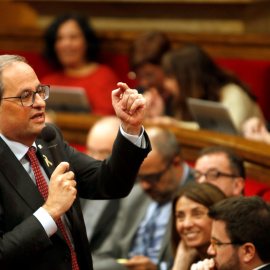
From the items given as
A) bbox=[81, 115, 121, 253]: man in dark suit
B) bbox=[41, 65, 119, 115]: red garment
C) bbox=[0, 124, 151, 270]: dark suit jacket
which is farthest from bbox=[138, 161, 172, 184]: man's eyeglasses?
bbox=[41, 65, 119, 115]: red garment

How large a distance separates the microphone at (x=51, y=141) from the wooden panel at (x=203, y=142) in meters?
1.24

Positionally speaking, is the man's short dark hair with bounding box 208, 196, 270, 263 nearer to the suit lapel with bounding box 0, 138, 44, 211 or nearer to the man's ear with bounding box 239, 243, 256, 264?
the man's ear with bounding box 239, 243, 256, 264

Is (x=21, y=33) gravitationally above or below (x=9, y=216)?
above

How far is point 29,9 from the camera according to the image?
16.9 ft

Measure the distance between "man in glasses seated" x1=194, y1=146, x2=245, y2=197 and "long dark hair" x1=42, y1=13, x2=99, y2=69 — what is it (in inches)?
78.8

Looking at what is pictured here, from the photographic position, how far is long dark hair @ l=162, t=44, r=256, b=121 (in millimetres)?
3578

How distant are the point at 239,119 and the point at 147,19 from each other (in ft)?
4.94

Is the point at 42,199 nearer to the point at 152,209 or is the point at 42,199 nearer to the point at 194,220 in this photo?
the point at 194,220

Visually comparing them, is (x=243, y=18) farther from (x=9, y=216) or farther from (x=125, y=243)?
(x=9, y=216)

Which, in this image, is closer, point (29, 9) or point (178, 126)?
point (178, 126)

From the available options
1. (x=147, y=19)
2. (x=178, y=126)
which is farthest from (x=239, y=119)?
(x=147, y=19)

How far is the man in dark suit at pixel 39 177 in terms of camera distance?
5.05ft

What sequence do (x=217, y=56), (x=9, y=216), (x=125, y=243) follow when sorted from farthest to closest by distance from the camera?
(x=217, y=56), (x=125, y=243), (x=9, y=216)

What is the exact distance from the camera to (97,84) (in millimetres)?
4273
